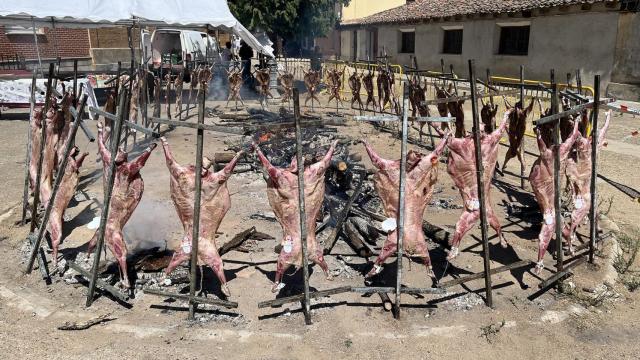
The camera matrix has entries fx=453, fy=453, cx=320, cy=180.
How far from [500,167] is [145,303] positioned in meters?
8.84

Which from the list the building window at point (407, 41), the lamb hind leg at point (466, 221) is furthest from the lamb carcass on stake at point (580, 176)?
the building window at point (407, 41)

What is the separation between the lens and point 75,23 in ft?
55.4

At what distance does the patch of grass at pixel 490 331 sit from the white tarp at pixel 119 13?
1497 cm

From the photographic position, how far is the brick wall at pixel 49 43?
2492 centimetres

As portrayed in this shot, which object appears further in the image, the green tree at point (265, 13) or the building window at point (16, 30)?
the building window at point (16, 30)

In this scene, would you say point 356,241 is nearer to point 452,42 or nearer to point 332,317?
point 332,317

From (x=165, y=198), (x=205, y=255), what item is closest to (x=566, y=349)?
(x=205, y=255)

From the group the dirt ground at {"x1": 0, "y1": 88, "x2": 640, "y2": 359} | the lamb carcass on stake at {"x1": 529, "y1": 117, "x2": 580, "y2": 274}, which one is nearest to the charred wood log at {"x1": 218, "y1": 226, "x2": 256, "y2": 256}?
the dirt ground at {"x1": 0, "y1": 88, "x2": 640, "y2": 359}

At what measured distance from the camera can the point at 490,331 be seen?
4.83 m

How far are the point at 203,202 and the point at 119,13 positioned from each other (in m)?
13.3

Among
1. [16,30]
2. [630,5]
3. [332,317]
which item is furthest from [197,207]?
[16,30]

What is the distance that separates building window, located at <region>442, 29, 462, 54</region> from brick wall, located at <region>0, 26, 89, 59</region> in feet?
69.9

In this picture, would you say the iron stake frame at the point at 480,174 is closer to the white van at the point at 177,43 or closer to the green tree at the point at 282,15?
the green tree at the point at 282,15

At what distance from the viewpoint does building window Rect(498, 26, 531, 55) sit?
69.9 feet
